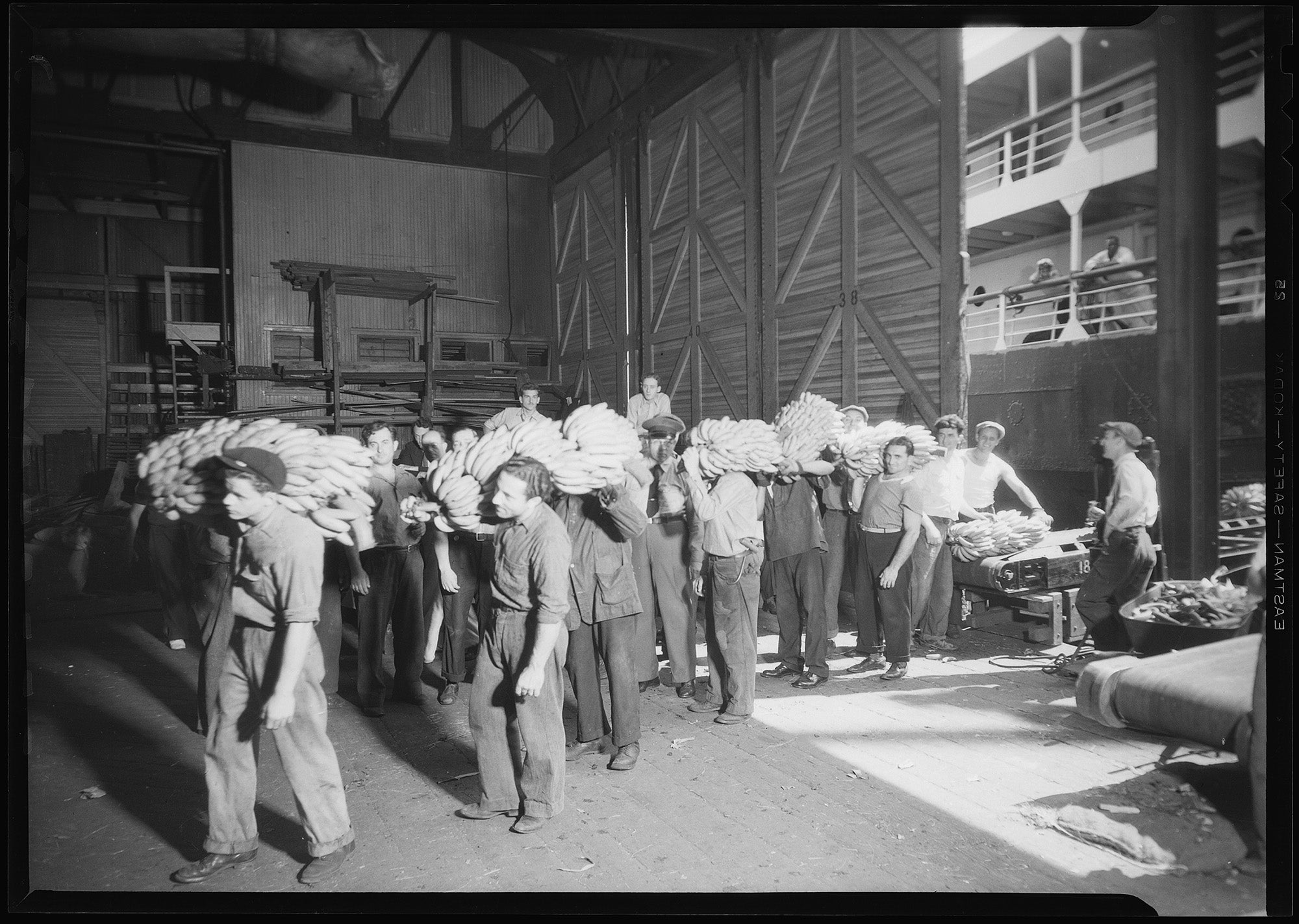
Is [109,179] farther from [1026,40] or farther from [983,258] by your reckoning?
[983,258]

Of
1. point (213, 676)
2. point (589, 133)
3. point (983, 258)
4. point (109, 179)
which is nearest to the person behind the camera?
point (213, 676)

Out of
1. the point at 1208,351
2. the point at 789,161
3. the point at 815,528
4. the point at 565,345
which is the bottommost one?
the point at 815,528

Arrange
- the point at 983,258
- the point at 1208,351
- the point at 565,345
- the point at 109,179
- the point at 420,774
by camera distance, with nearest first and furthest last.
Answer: the point at 1208,351, the point at 420,774, the point at 109,179, the point at 983,258, the point at 565,345

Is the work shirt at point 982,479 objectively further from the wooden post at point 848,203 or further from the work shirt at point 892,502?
the wooden post at point 848,203

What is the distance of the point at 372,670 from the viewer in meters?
4.54

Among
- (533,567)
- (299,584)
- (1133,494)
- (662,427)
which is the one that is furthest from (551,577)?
(1133,494)

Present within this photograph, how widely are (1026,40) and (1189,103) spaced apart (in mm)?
888

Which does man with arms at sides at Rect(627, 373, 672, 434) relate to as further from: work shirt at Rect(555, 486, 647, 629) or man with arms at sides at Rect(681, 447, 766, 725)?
work shirt at Rect(555, 486, 647, 629)

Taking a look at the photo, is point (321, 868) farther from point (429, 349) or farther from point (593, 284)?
point (593, 284)

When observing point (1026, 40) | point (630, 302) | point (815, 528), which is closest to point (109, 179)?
point (630, 302)

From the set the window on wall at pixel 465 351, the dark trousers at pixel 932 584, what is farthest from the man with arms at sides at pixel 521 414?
the dark trousers at pixel 932 584

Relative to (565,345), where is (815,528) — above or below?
below

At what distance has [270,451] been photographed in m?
2.84

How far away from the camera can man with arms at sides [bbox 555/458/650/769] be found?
3.77 m
